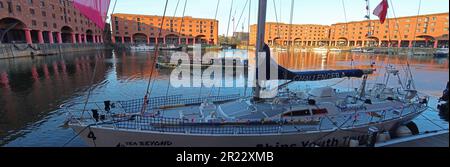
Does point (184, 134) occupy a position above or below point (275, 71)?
below

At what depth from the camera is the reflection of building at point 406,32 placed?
86.1 m

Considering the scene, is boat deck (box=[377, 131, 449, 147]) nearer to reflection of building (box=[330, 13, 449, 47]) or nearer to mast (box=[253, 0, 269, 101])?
mast (box=[253, 0, 269, 101])

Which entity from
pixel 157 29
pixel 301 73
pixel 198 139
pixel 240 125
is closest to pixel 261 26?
pixel 301 73

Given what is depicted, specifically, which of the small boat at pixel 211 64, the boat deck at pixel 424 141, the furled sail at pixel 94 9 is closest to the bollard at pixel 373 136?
the boat deck at pixel 424 141

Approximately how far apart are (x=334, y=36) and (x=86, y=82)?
14562 centimetres

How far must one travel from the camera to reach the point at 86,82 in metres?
26.2

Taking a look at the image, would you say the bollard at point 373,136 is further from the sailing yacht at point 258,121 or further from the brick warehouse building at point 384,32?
the brick warehouse building at point 384,32

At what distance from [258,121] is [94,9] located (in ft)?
22.6

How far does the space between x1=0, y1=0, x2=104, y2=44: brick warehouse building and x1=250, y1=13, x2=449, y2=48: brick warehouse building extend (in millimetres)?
62899

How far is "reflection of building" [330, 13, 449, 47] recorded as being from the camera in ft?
282

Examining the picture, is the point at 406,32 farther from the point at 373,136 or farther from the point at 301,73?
the point at 373,136

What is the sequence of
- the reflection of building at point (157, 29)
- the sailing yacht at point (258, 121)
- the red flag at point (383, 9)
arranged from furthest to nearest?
the reflection of building at point (157, 29) < the red flag at point (383, 9) < the sailing yacht at point (258, 121)
